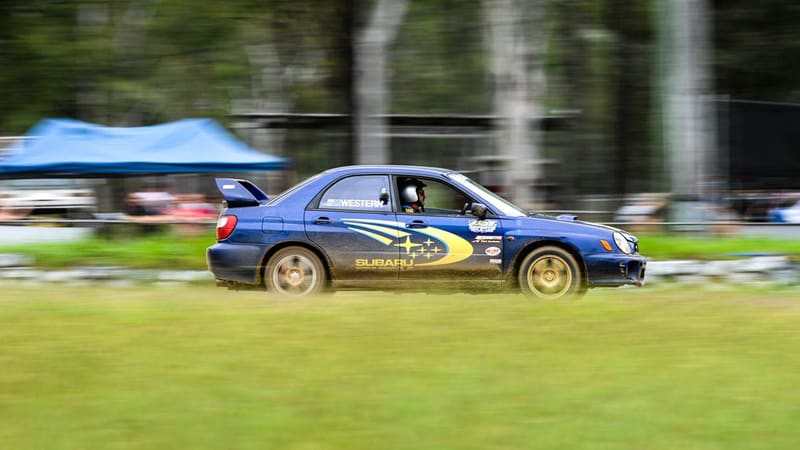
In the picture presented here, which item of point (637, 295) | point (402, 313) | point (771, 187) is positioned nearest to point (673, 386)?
point (402, 313)

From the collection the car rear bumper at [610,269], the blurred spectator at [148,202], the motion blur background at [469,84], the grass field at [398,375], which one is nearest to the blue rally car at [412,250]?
the car rear bumper at [610,269]

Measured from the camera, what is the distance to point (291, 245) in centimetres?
1050

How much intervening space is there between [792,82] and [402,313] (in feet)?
76.9

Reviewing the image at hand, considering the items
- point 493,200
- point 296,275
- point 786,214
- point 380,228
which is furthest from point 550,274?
point 786,214

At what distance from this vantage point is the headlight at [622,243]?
1041 cm

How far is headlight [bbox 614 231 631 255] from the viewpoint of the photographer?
1041cm

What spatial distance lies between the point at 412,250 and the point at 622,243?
201cm

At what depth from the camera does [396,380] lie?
6273 mm

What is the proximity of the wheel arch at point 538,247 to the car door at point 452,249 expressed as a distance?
0.44ft

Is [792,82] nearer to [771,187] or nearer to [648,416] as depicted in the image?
[771,187]

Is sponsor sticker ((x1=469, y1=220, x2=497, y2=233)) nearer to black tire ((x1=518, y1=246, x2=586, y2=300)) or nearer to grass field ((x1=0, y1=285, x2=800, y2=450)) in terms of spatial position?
black tire ((x1=518, y1=246, x2=586, y2=300))

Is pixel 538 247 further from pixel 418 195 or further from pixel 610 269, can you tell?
pixel 418 195

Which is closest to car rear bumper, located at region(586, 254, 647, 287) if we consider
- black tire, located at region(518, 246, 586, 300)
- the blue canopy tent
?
black tire, located at region(518, 246, 586, 300)

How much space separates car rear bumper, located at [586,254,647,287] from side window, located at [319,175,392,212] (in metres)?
2.01
